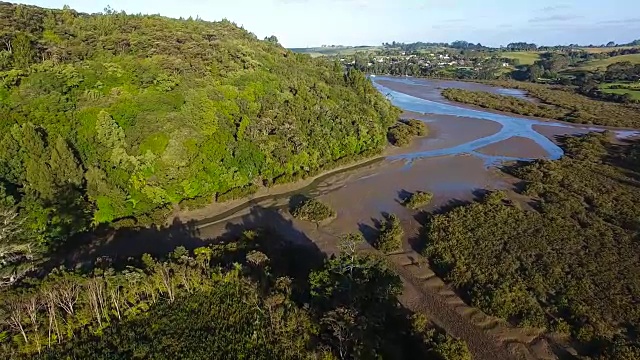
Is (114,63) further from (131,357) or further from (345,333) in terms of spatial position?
(345,333)

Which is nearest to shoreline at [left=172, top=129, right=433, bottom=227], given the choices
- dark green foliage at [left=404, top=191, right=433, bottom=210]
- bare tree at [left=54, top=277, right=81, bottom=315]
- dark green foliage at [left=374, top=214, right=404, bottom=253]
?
dark green foliage at [left=404, top=191, right=433, bottom=210]

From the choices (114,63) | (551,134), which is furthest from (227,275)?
(551,134)

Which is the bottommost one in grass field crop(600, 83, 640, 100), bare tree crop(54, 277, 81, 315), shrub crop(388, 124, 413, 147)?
bare tree crop(54, 277, 81, 315)

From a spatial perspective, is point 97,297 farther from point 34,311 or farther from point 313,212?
point 313,212

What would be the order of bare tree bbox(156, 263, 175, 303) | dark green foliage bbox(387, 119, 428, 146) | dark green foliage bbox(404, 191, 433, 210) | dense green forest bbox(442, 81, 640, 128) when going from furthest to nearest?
dense green forest bbox(442, 81, 640, 128) < dark green foliage bbox(387, 119, 428, 146) < dark green foliage bbox(404, 191, 433, 210) < bare tree bbox(156, 263, 175, 303)

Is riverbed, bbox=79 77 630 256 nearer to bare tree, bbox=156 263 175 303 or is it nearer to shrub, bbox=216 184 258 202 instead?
shrub, bbox=216 184 258 202

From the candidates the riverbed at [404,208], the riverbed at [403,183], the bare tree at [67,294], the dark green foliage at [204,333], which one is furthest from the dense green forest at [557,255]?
the bare tree at [67,294]
